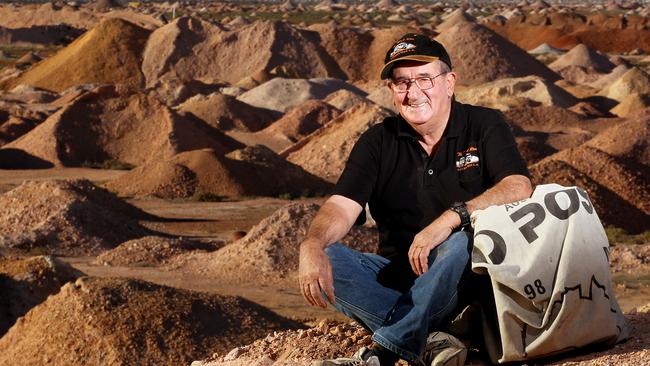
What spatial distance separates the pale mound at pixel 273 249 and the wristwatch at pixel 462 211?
10910 mm

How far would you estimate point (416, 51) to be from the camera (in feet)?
18.4

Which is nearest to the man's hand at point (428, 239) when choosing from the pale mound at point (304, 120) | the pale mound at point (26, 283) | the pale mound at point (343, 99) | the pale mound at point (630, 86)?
the pale mound at point (26, 283)

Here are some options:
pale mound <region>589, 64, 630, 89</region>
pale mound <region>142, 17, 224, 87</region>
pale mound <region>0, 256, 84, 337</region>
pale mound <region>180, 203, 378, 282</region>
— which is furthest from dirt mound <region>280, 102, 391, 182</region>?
pale mound <region>589, 64, 630, 89</region>

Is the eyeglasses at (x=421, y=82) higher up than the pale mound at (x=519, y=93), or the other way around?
the eyeglasses at (x=421, y=82)

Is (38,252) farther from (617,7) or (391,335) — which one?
(617,7)

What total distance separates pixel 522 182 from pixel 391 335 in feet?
2.57

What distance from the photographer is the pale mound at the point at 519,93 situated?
40656 mm

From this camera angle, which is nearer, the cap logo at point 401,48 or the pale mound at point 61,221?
the cap logo at point 401,48

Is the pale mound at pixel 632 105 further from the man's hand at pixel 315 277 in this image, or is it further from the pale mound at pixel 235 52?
the man's hand at pixel 315 277

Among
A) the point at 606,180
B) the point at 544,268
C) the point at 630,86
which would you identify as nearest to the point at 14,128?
the point at 606,180

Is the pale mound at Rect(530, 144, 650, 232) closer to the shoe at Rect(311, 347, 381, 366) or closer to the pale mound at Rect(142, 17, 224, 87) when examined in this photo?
the shoe at Rect(311, 347, 381, 366)

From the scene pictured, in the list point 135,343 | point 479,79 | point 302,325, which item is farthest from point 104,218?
point 479,79

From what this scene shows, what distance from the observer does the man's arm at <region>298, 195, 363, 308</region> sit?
5.35m

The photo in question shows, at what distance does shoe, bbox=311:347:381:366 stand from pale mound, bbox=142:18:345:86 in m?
43.6
